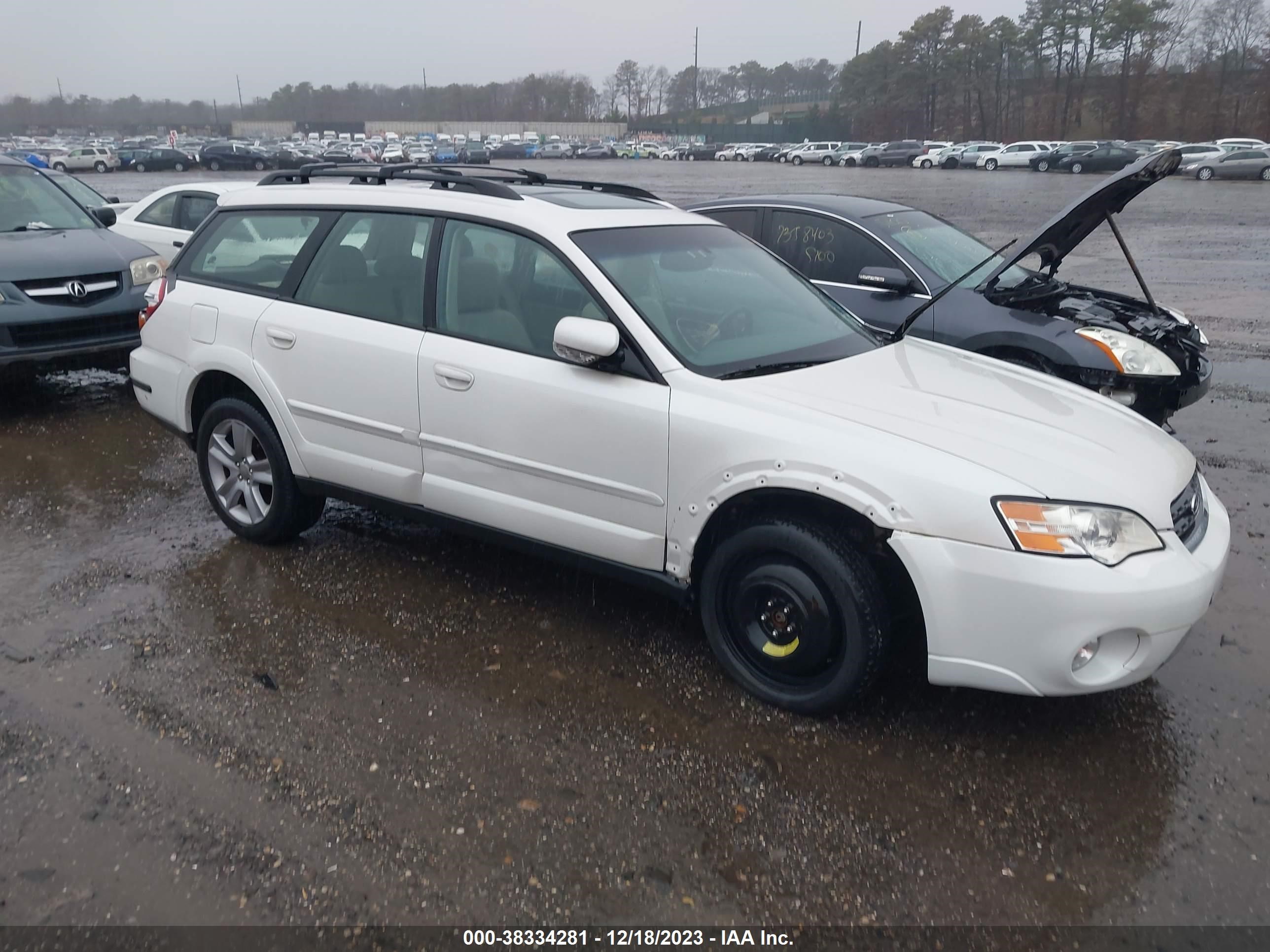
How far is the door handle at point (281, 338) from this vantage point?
15.4ft

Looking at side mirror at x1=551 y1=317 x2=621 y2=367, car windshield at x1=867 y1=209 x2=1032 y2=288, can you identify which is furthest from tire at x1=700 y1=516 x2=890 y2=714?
car windshield at x1=867 y1=209 x2=1032 y2=288

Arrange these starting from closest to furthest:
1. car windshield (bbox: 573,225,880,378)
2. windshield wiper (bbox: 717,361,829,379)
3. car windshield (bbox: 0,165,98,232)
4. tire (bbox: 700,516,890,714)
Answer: tire (bbox: 700,516,890,714), windshield wiper (bbox: 717,361,829,379), car windshield (bbox: 573,225,880,378), car windshield (bbox: 0,165,98,232)

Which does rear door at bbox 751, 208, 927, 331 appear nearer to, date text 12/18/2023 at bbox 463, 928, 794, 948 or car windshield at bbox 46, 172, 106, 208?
date text 12/18/2023 at bbox 463, 928, 794, 948

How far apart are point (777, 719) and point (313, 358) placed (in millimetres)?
2588

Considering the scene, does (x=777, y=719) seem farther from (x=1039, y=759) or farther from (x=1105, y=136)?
(x=1105, y=136)

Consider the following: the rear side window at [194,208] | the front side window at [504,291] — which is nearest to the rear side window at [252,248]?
the front side window at [504,291]

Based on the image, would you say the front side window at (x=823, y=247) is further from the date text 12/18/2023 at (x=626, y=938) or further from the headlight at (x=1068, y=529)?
the date text 12/18/2023 at (x=626, y=938)

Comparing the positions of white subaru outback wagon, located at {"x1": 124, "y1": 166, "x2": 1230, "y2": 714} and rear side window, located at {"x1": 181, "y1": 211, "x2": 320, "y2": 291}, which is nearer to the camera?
white subaru outback wagon, located at {"x1": 124, "y1": 166, "x2": 1230, "y2": 714}

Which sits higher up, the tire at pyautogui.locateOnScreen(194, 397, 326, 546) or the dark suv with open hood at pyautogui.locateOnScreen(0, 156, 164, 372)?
the dark suv with open hood at pyautogui.locateOnScreen(0, 156, 164, 372)

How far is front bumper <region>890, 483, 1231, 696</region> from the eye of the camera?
3.08 m

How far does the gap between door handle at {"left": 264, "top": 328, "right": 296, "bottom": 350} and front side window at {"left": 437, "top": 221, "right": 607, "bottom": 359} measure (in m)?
0.82

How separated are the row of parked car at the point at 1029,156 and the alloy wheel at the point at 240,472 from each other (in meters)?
32.5

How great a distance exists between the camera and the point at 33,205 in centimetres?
859

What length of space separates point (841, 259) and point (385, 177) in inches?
128
